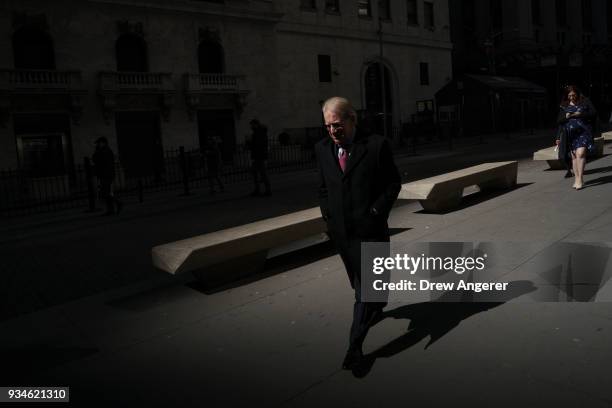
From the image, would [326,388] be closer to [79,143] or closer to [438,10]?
[79,143]

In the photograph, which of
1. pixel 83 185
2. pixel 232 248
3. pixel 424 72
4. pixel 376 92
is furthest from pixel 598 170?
pixel 424 72

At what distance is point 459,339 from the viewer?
3.78 metres

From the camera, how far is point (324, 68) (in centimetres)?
3334

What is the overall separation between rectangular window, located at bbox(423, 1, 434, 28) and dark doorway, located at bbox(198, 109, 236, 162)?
65.2 feet

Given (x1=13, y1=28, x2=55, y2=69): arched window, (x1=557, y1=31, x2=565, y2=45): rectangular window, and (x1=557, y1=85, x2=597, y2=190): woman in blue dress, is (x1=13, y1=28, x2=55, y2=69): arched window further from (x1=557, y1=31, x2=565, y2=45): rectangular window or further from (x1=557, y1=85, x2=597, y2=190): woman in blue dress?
(x1=557, y1=31, x2=565, y2=45): rectangular window

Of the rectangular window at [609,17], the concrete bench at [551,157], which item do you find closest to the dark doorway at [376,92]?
the concrete bench at [551,157]

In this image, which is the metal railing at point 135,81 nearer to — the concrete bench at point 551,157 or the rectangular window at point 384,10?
the concrete bench at point 551,157

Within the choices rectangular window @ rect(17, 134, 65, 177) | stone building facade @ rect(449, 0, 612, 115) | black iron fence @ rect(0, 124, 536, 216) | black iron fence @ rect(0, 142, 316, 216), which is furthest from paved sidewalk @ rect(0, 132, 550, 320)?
stone building facade @ rect(449, 0, 612, 115)

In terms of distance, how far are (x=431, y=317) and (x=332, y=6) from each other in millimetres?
32267

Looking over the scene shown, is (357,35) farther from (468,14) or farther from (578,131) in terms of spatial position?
(578,131)

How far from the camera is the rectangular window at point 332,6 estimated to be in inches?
1309

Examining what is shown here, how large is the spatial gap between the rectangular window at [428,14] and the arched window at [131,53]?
23115mm

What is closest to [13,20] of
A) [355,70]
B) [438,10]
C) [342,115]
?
[355,70]

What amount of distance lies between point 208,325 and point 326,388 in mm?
1603
